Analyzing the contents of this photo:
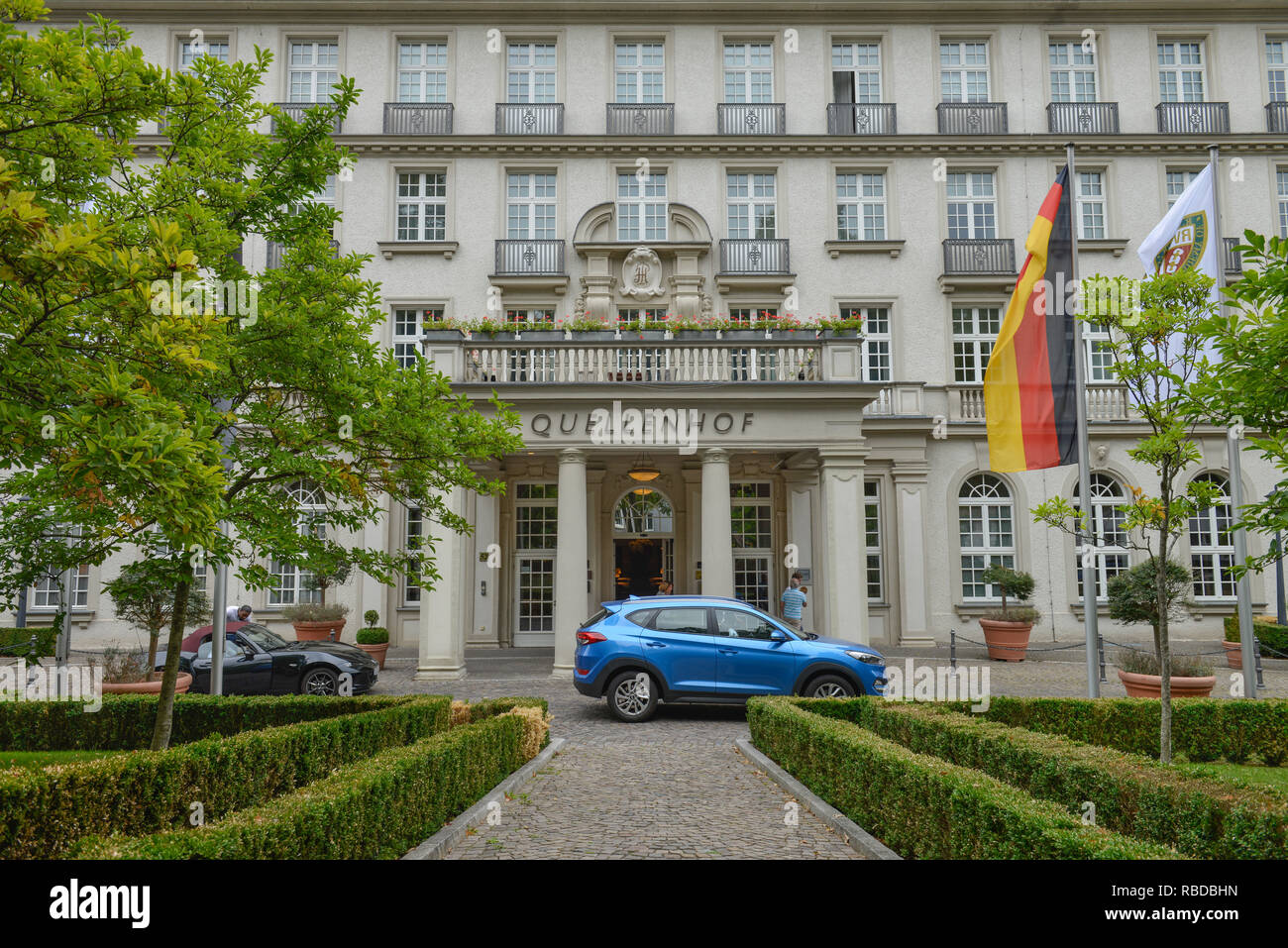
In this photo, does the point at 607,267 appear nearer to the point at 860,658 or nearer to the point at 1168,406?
the point at 860,658

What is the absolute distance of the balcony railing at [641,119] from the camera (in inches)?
952

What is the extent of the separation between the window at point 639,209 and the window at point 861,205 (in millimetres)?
5326

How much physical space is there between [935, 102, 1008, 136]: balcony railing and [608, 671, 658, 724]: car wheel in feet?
65.3

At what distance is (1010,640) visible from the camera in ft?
66.4

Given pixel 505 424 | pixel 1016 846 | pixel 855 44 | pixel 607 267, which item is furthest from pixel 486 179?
pixel 1016 846

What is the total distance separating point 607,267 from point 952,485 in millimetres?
11573

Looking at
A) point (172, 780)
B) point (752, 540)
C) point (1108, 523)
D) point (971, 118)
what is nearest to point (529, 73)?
point (971, 118)

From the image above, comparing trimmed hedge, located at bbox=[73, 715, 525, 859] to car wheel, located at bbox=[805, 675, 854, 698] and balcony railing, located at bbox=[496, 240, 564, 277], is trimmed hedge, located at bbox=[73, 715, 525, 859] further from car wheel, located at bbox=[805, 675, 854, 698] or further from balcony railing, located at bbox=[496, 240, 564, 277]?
balcony railing, located at bbox=[496, 240, 564, 277]

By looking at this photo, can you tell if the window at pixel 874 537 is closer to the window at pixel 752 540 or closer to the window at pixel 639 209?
the window at pixel 752 540

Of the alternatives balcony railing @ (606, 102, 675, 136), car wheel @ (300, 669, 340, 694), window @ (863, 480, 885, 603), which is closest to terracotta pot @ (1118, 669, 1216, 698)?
window @ (863, 480, 885, 603)

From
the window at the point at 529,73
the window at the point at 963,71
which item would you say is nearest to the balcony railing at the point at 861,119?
the window at the point at 963,71

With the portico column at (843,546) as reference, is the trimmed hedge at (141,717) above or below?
below

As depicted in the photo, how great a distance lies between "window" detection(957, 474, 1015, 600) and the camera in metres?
23.2
